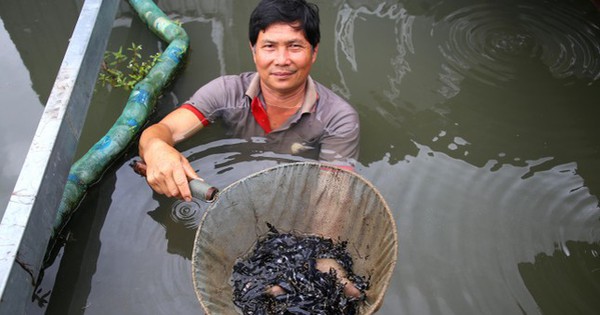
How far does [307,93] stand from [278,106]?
216 millimetres

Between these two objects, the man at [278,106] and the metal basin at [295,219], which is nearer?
the metal basin at [295,219]

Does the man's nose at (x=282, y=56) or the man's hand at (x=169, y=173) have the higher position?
the man's nose at (x=282, y=56)

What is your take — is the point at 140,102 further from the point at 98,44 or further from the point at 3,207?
the point at 3,207

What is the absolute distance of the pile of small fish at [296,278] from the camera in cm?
252

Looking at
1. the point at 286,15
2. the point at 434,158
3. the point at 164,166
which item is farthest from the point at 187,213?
the point at 434,158

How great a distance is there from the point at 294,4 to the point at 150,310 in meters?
1.94

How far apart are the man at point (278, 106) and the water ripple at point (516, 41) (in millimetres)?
1807

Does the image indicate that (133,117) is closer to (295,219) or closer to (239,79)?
(239,79)

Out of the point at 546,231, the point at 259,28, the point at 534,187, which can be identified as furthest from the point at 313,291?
the point at 534,187

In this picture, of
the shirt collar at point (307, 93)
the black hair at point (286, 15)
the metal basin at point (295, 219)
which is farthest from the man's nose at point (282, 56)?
the metal basin at point (295, 219)

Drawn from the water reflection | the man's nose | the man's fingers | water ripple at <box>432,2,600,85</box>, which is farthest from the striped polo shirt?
water ripple at <box>432,2,600,85</box>

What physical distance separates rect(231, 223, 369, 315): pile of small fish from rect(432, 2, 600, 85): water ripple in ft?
8.36

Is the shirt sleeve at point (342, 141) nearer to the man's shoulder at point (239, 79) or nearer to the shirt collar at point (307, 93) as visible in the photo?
the shirt collar at point (307, 93)

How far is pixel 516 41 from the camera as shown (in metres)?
4.85
